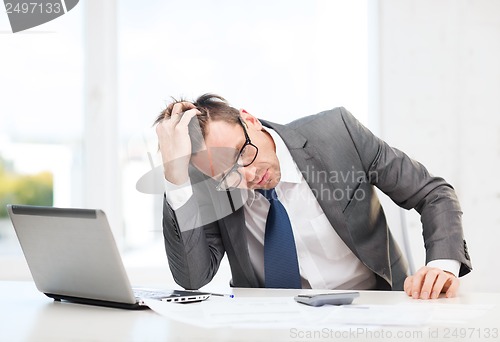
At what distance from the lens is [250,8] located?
8.70 ft

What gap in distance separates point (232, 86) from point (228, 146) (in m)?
1.14

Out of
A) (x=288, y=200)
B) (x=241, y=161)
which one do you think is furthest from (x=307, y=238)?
(x=241, y=161)

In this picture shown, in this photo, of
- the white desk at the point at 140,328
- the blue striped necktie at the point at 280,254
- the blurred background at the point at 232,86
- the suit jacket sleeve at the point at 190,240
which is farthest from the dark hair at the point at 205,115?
the blurred background at the point at 232,86

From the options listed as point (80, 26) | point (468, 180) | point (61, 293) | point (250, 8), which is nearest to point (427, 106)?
point (468, 180)

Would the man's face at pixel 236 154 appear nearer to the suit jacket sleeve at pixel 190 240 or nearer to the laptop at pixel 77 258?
the suit jacket sleeve at pixel 190 240

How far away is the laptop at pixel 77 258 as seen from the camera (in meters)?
1.04

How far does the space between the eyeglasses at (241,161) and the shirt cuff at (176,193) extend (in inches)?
4.1

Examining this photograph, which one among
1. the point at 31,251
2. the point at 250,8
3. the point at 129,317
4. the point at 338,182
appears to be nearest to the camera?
the point at 129,317

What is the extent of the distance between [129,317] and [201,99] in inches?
30.3

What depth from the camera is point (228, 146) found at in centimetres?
152

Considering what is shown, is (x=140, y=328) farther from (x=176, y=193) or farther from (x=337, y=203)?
(x=337, y=203)

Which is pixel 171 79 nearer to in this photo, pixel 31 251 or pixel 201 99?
pixel 201 99

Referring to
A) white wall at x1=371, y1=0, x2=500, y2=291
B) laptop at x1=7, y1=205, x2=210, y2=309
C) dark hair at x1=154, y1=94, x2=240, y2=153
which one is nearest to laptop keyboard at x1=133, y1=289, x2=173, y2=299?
laptop at x1=7, y1=205, x2=210, y2=309

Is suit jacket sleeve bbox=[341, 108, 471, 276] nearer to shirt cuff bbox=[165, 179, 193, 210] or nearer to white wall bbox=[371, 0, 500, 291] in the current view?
shirt cuff bbox=[165, 179, 193, 210]
